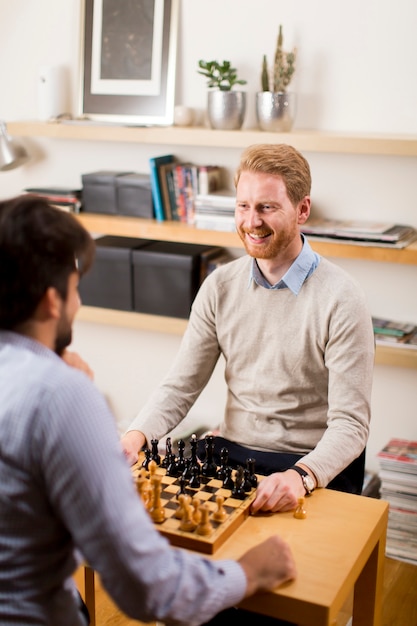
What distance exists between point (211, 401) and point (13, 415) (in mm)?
2426

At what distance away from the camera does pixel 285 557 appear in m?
1.42

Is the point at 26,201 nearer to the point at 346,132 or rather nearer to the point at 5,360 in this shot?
the point at 5,360

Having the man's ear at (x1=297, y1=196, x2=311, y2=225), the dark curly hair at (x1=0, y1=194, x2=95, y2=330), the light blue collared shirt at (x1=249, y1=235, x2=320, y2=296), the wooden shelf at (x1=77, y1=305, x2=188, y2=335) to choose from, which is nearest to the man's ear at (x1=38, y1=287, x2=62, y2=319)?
the dark curly hair at (x1=0, y1=194, x2=95, y2=330)

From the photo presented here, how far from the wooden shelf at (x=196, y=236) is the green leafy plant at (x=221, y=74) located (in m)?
0.54

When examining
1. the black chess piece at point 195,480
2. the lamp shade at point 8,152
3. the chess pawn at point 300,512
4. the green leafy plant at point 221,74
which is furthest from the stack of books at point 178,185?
the chess pawn at point 300,512

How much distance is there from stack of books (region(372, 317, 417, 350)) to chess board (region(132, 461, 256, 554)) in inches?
54.2

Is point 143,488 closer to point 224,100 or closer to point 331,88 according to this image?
point 224,100

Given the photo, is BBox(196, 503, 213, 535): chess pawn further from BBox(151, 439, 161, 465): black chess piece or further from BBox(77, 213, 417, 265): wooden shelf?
BBox(77, 213, 417, 265): wooden shelf

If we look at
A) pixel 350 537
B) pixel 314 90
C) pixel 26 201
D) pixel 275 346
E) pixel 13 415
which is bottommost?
pixel 350 537

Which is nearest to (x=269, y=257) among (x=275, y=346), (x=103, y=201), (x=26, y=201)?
(x=275, y=346)

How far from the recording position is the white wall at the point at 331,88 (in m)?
2.97

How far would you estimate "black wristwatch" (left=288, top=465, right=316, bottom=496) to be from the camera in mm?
1772

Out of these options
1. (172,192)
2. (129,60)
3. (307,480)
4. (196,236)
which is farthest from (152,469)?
(129,60)

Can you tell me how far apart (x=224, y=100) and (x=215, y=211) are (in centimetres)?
41
